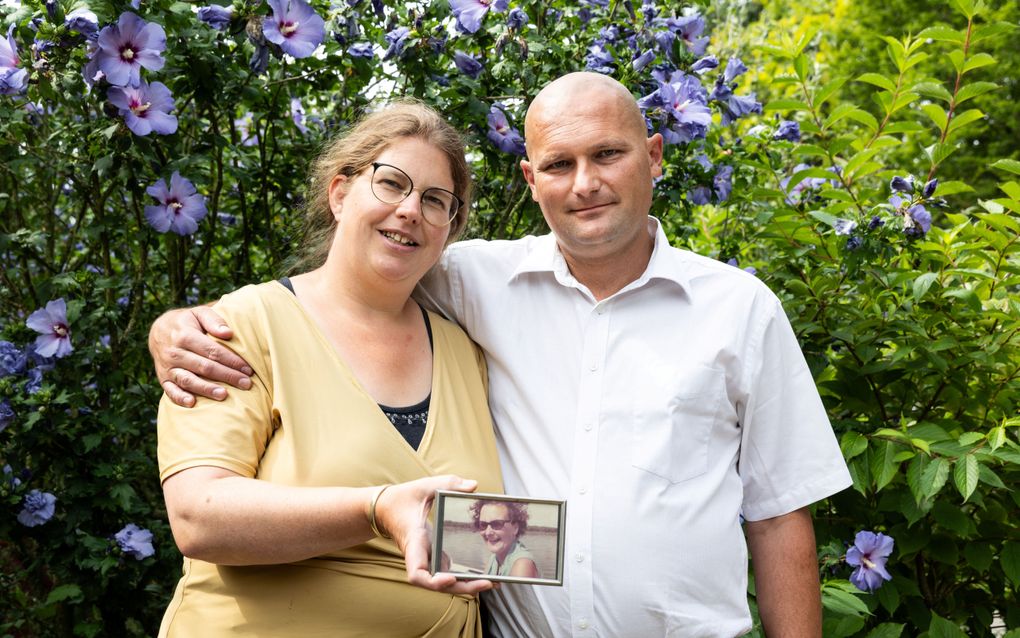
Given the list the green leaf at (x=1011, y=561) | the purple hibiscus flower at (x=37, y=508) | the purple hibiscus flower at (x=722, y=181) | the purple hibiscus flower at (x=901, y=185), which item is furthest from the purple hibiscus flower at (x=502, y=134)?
the green leaf at (x=1011, y=561)

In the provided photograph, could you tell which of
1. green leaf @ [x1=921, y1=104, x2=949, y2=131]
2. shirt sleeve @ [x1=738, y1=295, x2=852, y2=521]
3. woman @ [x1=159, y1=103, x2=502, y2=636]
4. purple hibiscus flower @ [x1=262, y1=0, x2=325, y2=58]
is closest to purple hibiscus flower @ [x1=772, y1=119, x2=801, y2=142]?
green leaf @ [x1=921, y1=104, x2=949, y2=131]

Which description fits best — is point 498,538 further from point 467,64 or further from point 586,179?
point 467,64

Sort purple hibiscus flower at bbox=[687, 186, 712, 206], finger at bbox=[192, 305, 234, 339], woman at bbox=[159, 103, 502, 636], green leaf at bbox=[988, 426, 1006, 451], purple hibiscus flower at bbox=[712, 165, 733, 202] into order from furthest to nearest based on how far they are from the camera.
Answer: purple hibiscus flower at bbox=[712, 165, 733, 202] < purple hibiscus flower at bbox=[687, 186, 712, 206] < green leaf at bbox=[988, 426, 1006, 451] < finger at bbox=[192, 305, 234, 339] < woman at bbox=[159, 103, 502, 636]

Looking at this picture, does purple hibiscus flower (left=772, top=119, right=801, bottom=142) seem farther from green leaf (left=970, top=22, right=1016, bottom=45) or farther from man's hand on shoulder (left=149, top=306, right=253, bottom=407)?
man's hand on shoulder (left=149, top=306, right=253, bottom=407)

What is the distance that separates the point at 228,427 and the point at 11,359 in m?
1.20

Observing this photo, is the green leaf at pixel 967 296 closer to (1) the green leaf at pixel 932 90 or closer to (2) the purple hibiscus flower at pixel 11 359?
(1) the green leaf at pixel 932 90

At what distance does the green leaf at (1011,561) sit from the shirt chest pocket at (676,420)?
3.99 feet

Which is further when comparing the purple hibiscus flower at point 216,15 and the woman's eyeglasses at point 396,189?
the purple hibiscus flower at point 216,15

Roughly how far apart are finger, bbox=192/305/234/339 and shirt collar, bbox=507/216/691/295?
76 centimetres

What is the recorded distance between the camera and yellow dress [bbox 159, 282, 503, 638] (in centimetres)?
178

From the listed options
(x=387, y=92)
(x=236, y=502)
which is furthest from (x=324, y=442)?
(x=387, y=92)

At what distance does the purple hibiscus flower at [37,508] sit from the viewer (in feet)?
8.62

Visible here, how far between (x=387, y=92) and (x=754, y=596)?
2004 millimetres

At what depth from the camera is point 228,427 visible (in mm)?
1764
